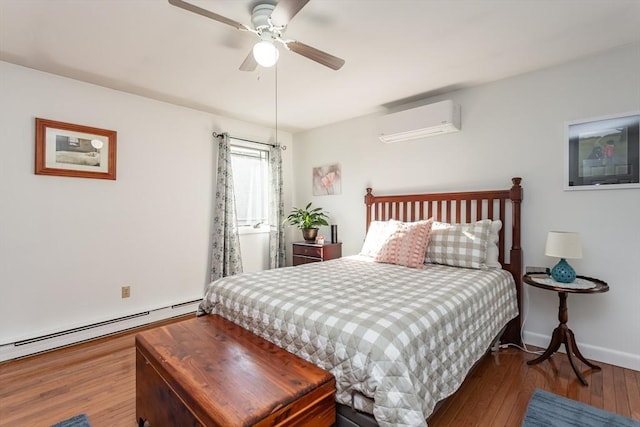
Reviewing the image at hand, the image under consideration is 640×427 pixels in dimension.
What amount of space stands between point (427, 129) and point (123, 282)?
11.1ft

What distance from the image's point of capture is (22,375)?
2.20 metres

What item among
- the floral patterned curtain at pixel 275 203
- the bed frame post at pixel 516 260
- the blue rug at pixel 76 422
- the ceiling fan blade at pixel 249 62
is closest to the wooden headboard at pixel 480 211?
the bed frame post at pixel 516 260

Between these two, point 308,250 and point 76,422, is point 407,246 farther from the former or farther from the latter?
point 76,422

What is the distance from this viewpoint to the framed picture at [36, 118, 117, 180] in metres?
2.57

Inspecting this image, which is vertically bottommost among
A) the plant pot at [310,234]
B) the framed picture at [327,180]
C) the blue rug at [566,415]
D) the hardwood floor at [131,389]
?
the hardwood floor at [131,389]

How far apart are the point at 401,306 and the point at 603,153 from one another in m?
2.12

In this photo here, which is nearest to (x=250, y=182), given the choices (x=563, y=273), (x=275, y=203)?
(x=275, y=203)

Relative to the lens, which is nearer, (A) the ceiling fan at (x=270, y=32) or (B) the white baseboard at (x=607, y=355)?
(A) the ceiling fan at (x=270, y=32)

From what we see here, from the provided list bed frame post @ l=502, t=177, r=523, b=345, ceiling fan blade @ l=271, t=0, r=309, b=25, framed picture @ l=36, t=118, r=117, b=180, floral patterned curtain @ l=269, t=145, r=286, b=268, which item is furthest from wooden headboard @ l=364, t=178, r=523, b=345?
framed picture @ l=36, t=118, r=117, b=180

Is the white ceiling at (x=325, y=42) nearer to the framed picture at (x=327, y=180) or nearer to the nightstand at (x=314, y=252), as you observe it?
the framed picture at (x=327, y=180)

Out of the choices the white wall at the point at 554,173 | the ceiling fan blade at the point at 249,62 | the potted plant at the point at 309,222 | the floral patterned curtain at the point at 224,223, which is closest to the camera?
the ceiling fan blade at the point at 249,62

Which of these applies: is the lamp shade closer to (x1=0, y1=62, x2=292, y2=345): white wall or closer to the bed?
the bed

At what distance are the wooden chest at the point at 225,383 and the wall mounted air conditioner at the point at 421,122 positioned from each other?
2475mm

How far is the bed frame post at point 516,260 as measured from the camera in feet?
8.48
